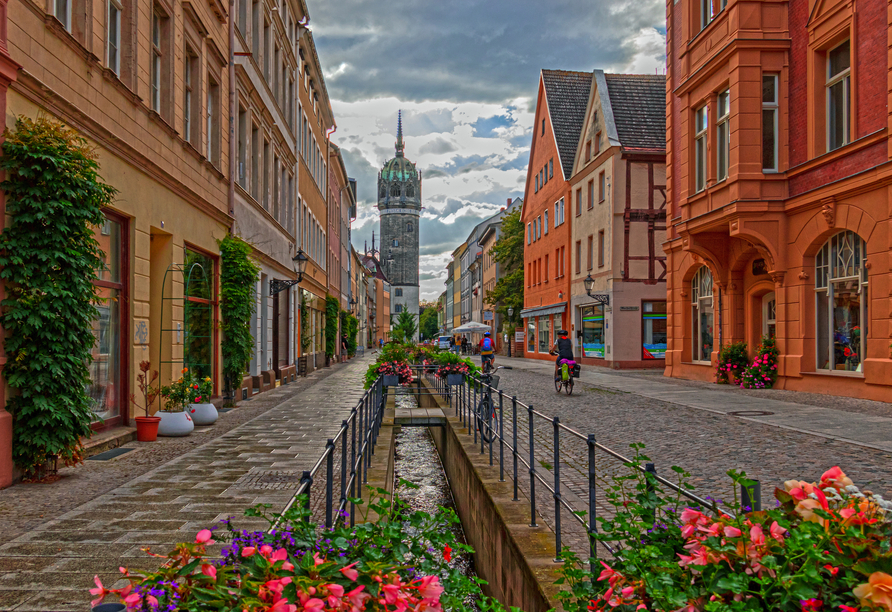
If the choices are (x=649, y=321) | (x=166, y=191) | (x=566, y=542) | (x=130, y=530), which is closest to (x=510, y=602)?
(x=566, y=542)

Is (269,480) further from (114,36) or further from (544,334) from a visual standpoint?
(544,334)

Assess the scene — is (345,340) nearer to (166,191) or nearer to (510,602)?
(166,191)

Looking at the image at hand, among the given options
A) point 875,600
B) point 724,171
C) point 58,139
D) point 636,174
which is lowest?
point 875,600

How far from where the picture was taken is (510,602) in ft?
15.5

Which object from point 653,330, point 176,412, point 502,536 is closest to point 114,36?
point 176,412

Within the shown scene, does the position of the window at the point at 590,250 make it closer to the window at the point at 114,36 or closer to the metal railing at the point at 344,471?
the metal railing at the point at 344,471

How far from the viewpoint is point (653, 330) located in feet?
97.3

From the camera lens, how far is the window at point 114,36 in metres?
9.02

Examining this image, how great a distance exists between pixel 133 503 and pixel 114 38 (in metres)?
6.54

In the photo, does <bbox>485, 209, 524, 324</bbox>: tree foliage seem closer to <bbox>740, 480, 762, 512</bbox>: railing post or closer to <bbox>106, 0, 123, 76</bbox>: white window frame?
<bbox>106, 0, 123, 76</bbox>: white window frame

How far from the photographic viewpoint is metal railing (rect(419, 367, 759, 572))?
10.2 feet

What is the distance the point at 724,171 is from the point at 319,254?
64.7 feet

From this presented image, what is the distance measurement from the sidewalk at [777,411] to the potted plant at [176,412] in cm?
853

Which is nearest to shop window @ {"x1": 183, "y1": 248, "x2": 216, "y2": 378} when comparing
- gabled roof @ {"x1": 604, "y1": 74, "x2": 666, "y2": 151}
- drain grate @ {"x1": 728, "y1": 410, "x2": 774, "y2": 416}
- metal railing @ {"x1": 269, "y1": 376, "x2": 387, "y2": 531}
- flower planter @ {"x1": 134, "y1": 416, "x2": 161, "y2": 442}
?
flower planter @ {"x1": 134, "y1": 416, "x2": 161, "y2": 442}
